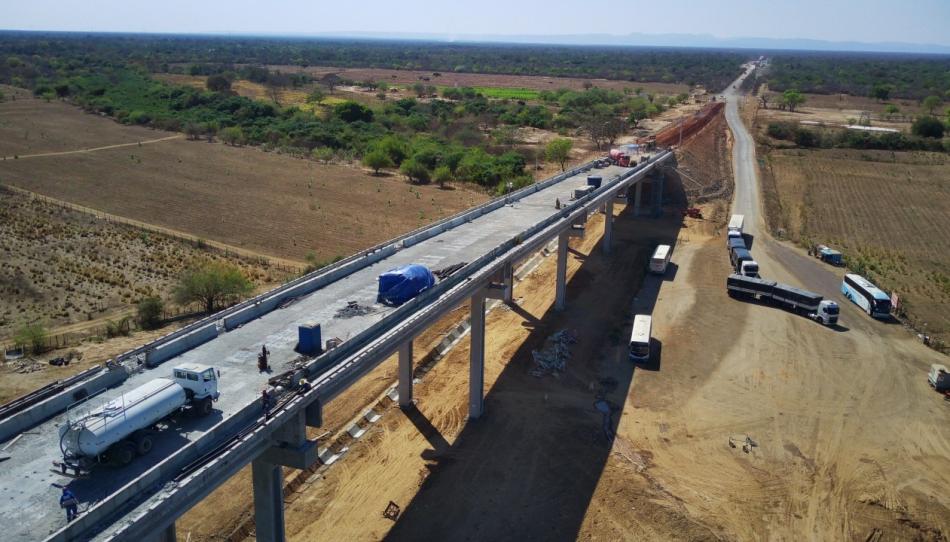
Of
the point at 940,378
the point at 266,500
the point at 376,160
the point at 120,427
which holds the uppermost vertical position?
the point at 120,427

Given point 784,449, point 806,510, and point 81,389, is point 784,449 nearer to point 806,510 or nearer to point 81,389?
point 806,510

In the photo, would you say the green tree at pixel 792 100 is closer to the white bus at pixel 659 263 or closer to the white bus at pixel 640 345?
the white bus at pixel 659 263

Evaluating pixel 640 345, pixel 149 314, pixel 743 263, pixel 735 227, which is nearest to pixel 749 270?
pixel 743 263

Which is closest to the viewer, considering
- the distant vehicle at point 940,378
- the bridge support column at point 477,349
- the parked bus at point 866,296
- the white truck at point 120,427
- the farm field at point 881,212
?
the white truck at point 120,427

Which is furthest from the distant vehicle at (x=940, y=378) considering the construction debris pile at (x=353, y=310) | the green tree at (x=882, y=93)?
the green tree at (x=882, y=93)

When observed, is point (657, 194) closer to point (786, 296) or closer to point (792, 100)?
point (786, 296)

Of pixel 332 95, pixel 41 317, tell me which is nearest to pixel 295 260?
pixel 41 317
